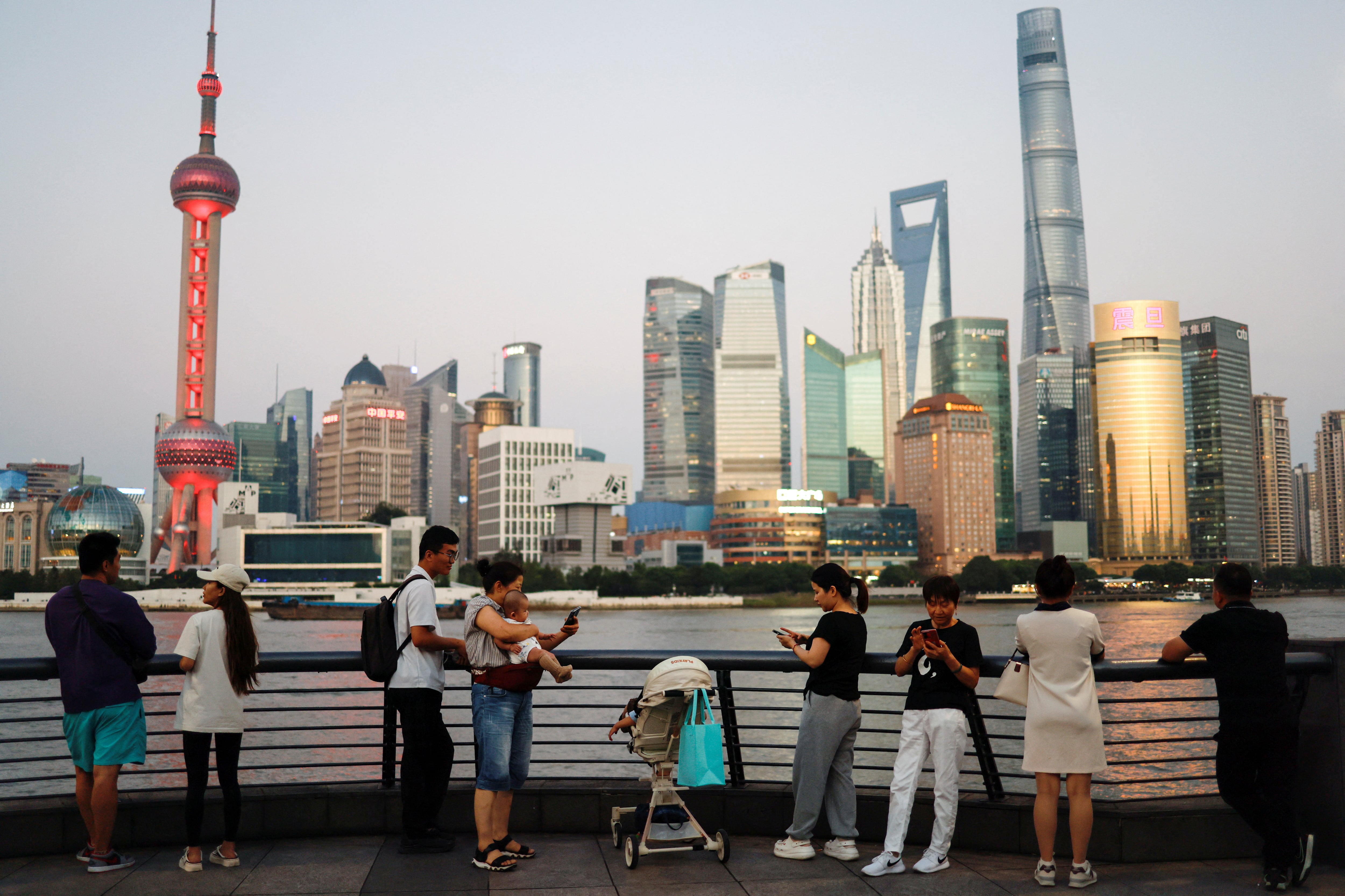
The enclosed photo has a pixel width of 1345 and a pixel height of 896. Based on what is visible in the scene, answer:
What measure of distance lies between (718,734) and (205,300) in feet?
604

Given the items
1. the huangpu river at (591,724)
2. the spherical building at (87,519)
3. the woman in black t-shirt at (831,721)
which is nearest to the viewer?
the woman in black t-shirt at (831,721)

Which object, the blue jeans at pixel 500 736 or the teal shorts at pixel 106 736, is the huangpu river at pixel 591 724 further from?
the teal shorts at pixel 106 736

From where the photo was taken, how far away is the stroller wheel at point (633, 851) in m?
7.70

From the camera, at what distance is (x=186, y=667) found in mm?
7824

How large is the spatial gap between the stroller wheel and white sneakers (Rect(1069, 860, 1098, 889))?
292 cm

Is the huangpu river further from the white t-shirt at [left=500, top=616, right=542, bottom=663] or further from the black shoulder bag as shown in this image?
the black shoulder bag

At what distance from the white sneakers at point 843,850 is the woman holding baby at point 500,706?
2.19m

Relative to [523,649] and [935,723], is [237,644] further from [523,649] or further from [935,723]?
[935,723]

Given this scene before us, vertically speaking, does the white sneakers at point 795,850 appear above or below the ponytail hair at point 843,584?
below

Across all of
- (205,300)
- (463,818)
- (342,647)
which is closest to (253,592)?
(205,300)

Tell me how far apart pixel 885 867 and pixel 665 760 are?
5.53ft

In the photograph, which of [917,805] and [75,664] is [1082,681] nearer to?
[917,805]

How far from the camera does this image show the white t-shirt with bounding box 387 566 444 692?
7.97 m

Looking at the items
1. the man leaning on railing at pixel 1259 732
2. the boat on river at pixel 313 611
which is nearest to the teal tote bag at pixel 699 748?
the man leaning on railing at pixel 1259 732
